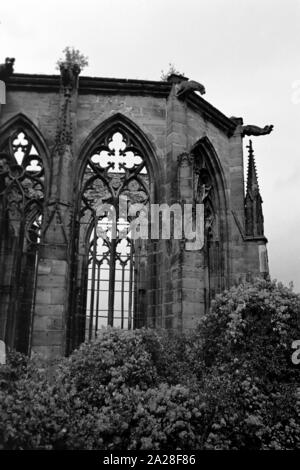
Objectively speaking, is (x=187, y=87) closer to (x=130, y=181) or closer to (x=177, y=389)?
(x=130, y=181)

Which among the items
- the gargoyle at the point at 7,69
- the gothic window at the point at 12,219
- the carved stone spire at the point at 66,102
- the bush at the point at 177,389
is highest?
the gargoyle at the point at 7,69

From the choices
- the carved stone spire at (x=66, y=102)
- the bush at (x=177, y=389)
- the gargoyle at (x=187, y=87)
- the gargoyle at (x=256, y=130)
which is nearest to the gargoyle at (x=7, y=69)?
the carved stone spire at (x=66, y=102)

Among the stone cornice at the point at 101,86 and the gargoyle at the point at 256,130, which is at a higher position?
the stone cornice at the point at 101,86

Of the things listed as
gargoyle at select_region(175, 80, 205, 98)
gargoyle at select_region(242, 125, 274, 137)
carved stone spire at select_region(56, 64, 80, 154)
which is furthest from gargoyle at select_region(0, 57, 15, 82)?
gargoyle at select_region(242, 125, 274, 137)

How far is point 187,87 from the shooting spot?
14.7 meters

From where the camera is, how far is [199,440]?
7.75 metres

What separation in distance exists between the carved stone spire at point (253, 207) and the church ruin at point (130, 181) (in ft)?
0.09

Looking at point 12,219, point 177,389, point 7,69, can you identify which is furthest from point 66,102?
point 177,389

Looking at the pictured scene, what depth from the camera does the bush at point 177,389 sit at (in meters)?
7.06

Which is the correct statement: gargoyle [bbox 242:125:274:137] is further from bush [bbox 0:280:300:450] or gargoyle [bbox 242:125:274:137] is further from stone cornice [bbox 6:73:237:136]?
bush [bbox 0:280:300:450]

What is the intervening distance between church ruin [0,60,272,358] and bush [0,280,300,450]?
245 cm

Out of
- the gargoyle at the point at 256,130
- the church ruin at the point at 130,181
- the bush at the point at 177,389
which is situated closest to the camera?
the bush at the point at 177,389

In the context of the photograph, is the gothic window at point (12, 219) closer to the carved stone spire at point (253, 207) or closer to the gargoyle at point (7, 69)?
the gargoyle at point (7, 69)

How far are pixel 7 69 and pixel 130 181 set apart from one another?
4.42 metres
